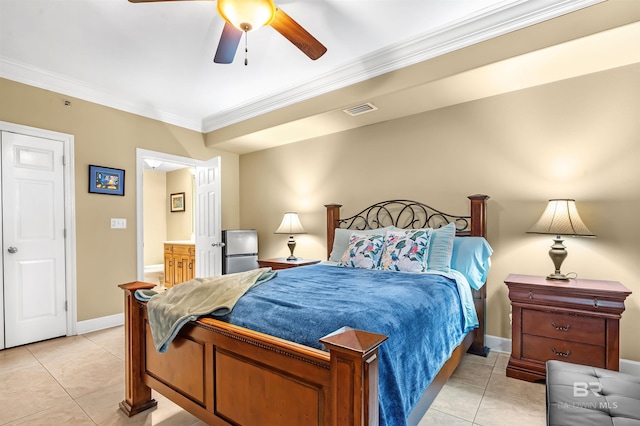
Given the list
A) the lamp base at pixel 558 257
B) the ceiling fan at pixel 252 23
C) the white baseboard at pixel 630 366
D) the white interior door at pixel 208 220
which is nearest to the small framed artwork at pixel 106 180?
the white interior door at pixel 208 220

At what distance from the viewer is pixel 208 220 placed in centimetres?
466

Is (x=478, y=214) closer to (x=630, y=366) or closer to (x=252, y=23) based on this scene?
(x=630, y=366)

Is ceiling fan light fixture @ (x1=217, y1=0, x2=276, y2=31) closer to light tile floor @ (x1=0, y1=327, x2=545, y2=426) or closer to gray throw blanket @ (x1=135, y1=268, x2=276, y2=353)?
gray throw blanket @ (x1=135, y1=268, x2=276, y2=353)

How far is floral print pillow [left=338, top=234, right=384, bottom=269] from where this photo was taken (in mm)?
2902

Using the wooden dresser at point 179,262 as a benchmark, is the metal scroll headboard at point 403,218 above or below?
above

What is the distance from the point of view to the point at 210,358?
159 cm

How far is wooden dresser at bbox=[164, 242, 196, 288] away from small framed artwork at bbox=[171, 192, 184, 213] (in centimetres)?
139

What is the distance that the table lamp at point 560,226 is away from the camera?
2.36 metres

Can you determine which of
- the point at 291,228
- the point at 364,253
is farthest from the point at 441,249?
the point at 291,228

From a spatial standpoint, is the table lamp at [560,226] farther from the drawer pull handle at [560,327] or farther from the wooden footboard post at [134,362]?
the wooden footboard post at [134,362]

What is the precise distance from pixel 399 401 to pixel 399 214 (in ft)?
8.23

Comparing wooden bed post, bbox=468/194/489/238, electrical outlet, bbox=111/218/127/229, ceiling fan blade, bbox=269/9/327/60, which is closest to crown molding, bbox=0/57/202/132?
electrical outlet, bbox=111/218/127/229

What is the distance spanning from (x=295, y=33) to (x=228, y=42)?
17.6 inches

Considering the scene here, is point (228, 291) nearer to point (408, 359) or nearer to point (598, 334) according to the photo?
point (408, 359)
